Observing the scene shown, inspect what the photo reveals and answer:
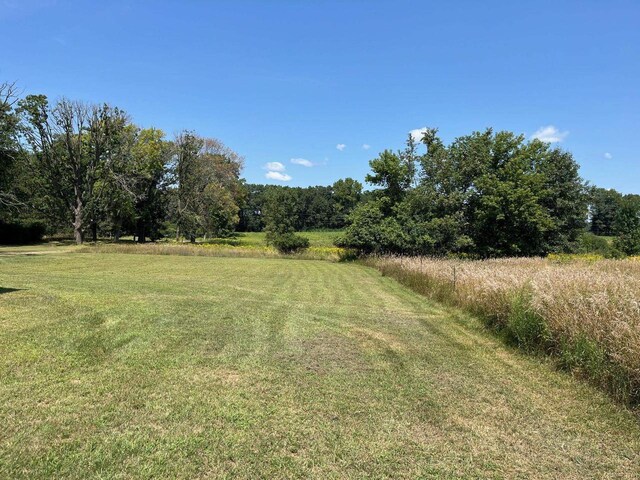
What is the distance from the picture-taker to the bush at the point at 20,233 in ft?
119

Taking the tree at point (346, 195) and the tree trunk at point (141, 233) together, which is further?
the tree at point (346, 195)

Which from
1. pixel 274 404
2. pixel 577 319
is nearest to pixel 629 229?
pixel 577 319

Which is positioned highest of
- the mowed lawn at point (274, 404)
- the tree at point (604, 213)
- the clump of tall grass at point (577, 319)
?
the tree at point (604, 213)

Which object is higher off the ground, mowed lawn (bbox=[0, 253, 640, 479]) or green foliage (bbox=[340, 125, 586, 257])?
green foliage (bbox=[340, 125, 586, 257])

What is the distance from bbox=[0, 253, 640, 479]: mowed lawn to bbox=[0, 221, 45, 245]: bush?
37.2 m

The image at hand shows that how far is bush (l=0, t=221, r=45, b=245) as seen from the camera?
36.3 meters

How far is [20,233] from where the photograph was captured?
37312 mm

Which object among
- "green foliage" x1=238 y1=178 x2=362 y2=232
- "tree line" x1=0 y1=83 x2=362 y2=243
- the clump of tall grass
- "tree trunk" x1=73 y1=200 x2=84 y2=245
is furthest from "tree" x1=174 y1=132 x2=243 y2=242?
the clump of tall grass

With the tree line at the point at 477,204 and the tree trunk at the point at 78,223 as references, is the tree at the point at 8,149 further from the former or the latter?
the tree line at the point at 477,204

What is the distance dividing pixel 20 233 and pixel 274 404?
145 ft

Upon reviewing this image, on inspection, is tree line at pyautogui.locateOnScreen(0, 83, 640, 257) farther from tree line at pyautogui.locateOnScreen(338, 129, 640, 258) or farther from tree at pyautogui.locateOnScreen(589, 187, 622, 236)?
tree at pyautogui.locateOnScreen(589, 187, 622, 236)

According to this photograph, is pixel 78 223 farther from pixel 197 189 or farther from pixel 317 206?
pixel 317 206

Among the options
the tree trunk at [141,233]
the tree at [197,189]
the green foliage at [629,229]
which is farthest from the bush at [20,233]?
the green foliage at [629,229]

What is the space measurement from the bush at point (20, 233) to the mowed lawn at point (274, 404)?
122 feet
